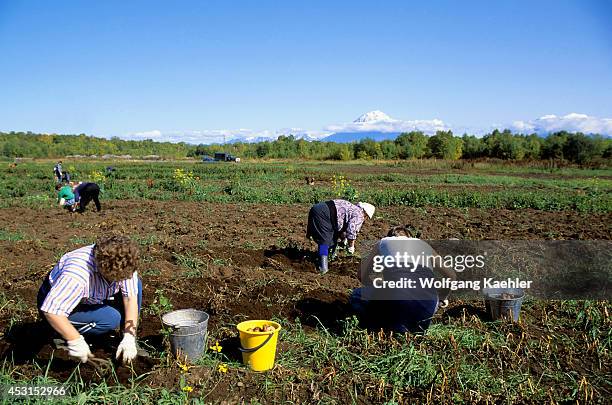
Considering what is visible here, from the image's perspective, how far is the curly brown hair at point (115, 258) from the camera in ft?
9.39

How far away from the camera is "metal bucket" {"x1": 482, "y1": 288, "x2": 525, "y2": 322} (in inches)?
161

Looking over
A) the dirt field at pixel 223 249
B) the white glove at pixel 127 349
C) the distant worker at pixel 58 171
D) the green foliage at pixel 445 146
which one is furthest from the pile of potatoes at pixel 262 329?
the green foliage at pixel 445 146

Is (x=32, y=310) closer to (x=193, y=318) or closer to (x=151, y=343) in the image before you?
(x=151, y=343)

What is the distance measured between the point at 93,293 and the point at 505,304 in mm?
3635

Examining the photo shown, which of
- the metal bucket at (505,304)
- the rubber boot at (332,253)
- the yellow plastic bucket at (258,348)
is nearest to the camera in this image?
the yellow plastic bucket at (258,348)

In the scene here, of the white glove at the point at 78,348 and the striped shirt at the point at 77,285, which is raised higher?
the striped shirt at the point at 77,285

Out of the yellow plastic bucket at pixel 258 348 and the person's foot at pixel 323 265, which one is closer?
the yellow plastic bucket at pixel 258 348

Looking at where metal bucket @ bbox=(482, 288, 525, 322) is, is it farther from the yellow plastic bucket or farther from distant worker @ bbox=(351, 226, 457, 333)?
the yellow plastic bucket

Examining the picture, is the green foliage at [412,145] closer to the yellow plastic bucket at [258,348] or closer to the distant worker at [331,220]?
the distant worker at [331,220]

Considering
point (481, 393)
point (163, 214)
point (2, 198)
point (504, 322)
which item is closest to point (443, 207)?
point (163, 214)

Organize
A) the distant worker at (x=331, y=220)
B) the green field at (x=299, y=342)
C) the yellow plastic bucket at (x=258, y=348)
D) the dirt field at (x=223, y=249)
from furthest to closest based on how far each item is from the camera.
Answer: the distant worker at (x=331, y=220), the dirt field at (x=223, y=249), the yellow plastic bucket at (x=258, y=348), the green field at (x=299, y=342)

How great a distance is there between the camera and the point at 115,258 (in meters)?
2.86

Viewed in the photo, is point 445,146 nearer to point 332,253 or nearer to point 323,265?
point 332,253

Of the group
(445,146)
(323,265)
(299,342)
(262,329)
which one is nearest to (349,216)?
(323,265)
